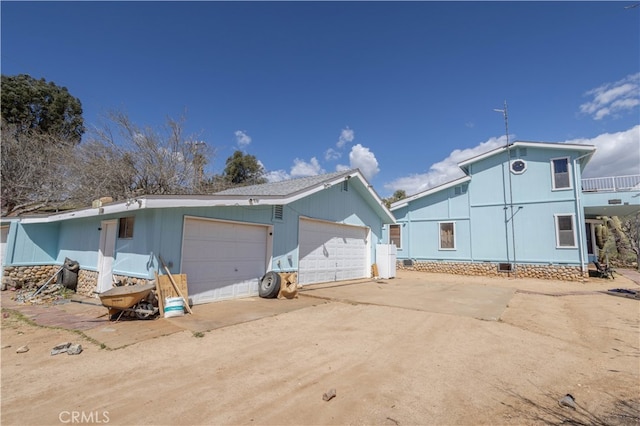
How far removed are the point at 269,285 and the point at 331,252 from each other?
12.9 ft

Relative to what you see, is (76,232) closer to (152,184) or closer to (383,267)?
(152,184)

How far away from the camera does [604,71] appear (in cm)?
1014

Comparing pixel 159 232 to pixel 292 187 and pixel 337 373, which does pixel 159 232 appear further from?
pixel 292 187

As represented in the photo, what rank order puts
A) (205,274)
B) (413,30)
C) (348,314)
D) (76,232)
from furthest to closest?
(413,30), (76,232), (205,274), (348,314)

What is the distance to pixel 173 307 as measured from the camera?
6059mm

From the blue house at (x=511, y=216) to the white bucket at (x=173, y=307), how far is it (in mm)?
15581

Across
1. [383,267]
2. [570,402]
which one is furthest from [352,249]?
[570,402]

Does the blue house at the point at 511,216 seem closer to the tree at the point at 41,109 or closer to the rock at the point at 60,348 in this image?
the rock at the point at 60,348

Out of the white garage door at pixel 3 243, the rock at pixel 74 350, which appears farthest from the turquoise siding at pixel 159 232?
the rock at pixel 74 350

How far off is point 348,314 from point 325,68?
36.3 feet

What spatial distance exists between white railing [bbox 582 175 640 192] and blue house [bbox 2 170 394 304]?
11.3 m

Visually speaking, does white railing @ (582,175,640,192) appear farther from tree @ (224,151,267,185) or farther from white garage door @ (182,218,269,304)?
tree @ (224,151,267,185)

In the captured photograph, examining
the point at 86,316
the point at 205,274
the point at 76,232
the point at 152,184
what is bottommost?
the point at 86,316

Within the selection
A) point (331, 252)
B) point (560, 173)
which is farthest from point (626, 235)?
point (331, 252)
